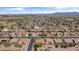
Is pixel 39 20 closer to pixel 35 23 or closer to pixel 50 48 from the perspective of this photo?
pixel 35 23

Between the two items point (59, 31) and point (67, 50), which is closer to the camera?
point (67, 50)

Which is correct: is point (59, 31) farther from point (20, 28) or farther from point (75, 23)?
point (20, 28)
